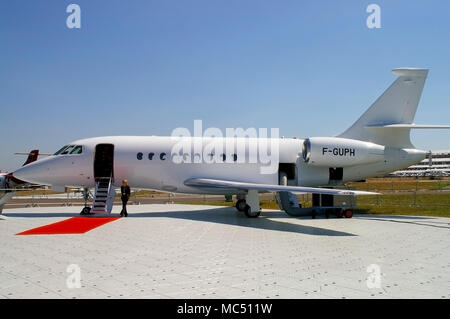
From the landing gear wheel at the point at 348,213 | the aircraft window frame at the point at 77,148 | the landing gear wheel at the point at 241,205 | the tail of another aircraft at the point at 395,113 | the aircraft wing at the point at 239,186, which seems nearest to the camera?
the aircraft wing at the point at 239,186

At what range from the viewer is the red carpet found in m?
12.2

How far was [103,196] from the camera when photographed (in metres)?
17.8

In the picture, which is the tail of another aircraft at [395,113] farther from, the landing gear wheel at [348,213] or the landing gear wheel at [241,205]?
the landing gear wheel at [241,205]

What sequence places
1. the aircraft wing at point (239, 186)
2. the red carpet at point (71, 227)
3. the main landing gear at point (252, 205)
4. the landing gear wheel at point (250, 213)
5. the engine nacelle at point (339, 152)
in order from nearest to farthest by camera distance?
1. the red carpet at point (71, 227)
2. the aircraft wing at point (239, 186)
3. the main landing gear at point (252, 205)
4. the landing gear wheel at point (250, 213)
5. the engine nacelle at point (339, 152)

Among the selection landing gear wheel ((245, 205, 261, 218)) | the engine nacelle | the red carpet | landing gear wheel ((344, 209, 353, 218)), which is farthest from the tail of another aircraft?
the red carpet

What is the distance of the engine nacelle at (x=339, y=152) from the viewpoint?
1881 centimetres

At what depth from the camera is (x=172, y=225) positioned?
14.3 m

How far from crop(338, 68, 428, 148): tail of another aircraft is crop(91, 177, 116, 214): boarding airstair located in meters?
12.9

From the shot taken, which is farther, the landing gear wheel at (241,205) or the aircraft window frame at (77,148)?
the landing gear wheel at (241,205)

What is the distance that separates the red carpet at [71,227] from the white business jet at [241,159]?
176cm

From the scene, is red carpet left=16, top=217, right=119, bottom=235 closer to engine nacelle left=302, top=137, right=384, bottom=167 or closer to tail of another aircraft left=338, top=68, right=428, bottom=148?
engine nacelle left=302, top=137, right=384, bottom=167

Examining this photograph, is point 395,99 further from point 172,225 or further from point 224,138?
point 172,225

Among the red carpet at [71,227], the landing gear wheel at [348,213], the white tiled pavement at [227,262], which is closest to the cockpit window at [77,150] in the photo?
the red carpet at [71,227]
